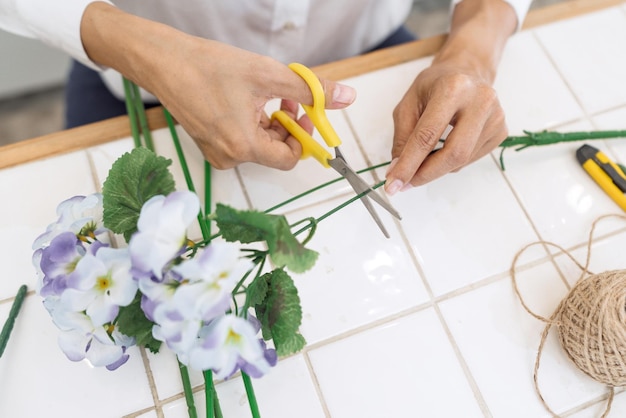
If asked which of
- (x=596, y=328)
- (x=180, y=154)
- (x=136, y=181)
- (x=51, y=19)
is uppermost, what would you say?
(x=51, y=19)

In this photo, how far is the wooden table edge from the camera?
0.61 m

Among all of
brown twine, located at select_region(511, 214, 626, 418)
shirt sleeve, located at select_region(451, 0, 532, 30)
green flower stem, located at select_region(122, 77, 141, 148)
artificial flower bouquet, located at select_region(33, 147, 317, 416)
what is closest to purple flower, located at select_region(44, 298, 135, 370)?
artificial flower bouquet, located at select_region(33, 147, 317, 416)

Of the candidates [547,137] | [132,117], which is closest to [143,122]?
[132,117]

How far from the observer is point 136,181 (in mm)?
412

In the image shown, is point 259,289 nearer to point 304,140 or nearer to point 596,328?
point 304,140

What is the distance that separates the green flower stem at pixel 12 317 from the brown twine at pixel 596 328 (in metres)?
0.49

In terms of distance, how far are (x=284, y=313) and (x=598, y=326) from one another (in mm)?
284

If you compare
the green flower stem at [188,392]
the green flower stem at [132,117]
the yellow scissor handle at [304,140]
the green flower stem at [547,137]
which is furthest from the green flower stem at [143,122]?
the green flower stem at [547,137]

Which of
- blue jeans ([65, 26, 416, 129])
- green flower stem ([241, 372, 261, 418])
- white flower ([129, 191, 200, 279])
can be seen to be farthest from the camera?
blue jeans ([65, 26, 416, 129])

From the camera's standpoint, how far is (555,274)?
59 cm

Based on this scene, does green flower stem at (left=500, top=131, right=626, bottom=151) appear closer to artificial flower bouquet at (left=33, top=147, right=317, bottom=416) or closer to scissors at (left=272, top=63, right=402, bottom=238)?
scissors at (left=272, top=63, right=402, bottom=238)

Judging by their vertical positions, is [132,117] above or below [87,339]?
above

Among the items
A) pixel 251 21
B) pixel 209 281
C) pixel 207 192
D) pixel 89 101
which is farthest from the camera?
pixel 89 101

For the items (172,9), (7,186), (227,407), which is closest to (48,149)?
(7,186)
